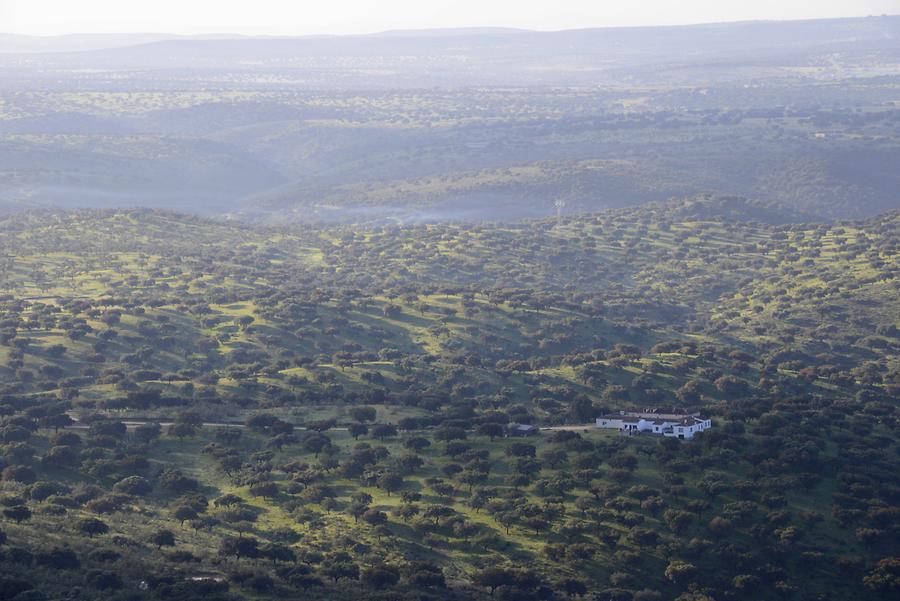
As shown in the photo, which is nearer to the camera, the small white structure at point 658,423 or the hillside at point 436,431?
the hillside at point 436,431

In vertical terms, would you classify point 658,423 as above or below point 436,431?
above

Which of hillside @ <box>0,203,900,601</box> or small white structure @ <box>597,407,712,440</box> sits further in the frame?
small white structure @ <box>597,407,712,440</box>

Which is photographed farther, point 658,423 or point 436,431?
point 658,423

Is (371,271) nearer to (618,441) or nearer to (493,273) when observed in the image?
(493,273)

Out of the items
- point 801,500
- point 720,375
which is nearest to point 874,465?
point 801,500
